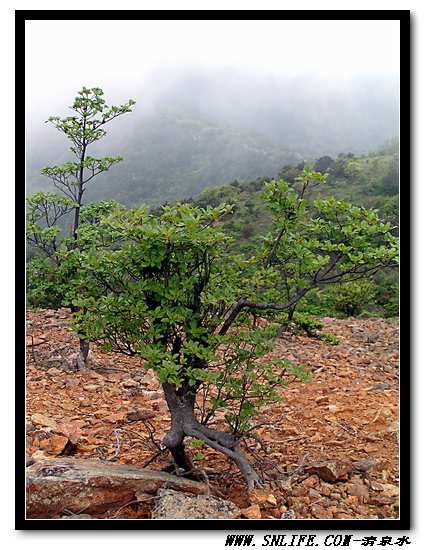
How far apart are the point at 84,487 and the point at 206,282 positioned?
113 centimetres

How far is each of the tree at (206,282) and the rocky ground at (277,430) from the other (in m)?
Answer: 0.26

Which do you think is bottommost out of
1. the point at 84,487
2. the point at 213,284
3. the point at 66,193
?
the point at 84,487

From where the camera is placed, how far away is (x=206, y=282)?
8.53 ft

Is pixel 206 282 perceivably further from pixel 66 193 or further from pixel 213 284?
pixel 66 193

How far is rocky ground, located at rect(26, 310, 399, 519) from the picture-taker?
274 centimetres

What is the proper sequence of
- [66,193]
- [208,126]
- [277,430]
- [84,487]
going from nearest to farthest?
[84,487], [277,430], [66,193], [208,126]

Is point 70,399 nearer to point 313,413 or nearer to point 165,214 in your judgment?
point 313,413

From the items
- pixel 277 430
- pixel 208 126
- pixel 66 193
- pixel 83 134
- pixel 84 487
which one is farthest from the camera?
pixel 208 126

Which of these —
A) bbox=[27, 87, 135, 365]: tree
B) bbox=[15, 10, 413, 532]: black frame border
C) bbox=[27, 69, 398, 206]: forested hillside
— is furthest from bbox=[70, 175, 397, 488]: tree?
bbox=[27, 87, 135, 365]: tree

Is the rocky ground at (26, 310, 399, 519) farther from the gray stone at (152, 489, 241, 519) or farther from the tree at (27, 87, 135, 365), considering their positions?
the tree at (27, 87, 135, 365)

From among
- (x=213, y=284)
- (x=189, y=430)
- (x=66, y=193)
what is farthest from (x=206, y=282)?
(x=66, y=193)

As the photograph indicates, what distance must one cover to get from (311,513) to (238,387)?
28.2 inches

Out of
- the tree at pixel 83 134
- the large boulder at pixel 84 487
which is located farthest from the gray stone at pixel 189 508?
the tree at pixel 83 134

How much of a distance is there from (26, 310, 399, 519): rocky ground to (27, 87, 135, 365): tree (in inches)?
23.5
